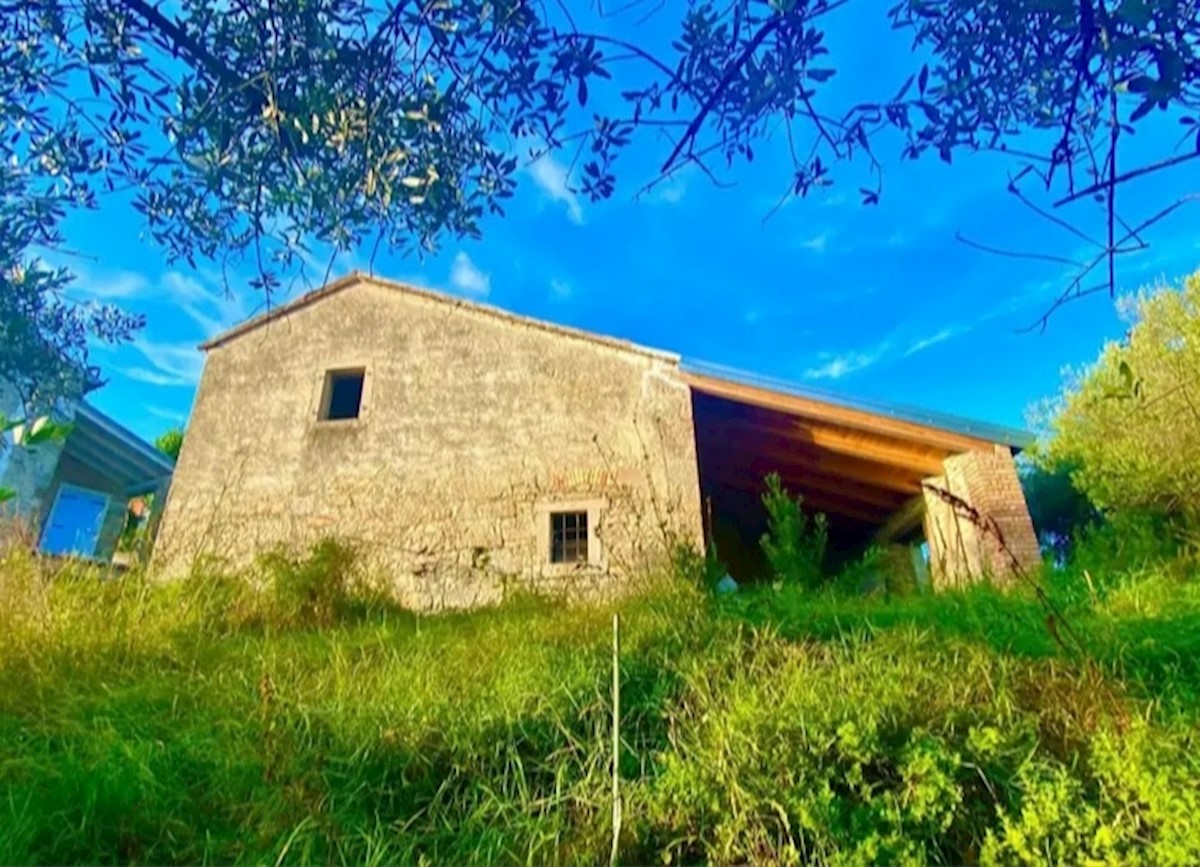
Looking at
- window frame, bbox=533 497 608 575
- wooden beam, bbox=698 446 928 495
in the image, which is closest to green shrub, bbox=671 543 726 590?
window frame, bbox=533 497 608 575

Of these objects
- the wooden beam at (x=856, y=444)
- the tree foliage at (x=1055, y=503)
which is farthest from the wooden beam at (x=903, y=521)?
the tree foliage at (x=1055, y=503)

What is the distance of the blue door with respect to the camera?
475 inches

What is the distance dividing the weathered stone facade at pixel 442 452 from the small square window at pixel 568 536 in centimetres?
14

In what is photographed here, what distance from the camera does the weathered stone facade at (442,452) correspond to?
8086mm

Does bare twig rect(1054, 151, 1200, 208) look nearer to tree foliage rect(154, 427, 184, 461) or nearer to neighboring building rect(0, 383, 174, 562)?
neighboring building rect(0, 383, 174, 562)

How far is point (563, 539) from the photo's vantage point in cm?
825

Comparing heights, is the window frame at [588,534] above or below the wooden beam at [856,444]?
below

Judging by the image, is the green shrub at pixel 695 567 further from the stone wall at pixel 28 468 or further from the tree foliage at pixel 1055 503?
the stone wall at pixel 28 468

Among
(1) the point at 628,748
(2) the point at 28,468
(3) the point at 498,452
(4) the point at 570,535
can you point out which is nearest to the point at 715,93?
(1) the point at 628,748

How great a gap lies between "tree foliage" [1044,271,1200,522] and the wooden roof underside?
2415 millimetres

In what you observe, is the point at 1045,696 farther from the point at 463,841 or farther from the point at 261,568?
the point at 261,568

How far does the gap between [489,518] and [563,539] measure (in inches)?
40.2

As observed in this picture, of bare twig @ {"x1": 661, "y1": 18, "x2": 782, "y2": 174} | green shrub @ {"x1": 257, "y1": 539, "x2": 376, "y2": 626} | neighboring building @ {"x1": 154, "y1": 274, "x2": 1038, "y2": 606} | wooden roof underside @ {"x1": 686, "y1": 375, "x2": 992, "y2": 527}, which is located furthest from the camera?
neighboring building @ {"x1": 154, "y1": 274, "x2": 1038, "y2": 606}

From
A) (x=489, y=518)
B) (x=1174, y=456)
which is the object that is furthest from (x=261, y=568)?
(x=1174, y=456)
